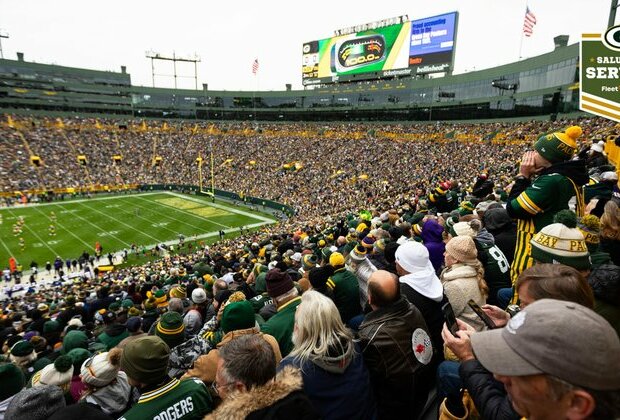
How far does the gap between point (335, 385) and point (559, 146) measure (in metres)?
4.00

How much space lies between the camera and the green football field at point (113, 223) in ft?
102

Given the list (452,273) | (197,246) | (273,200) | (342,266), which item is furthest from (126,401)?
(273,200)

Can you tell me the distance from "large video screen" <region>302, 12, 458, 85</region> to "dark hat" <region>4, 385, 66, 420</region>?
51900mm

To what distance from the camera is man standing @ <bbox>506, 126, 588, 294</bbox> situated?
425cm

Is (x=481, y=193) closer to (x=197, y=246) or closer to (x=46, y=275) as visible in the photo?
(x=197, y=246)

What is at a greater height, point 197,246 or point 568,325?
point 568,325

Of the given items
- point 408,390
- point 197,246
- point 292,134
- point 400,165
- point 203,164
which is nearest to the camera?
point 408,390

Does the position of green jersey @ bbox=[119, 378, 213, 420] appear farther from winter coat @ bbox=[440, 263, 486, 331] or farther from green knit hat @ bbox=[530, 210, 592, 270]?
green knit hat @ bbox=[530, 210, 592, 270]

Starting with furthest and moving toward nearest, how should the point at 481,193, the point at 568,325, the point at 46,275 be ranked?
1. the point at 46,275
2. the point at 481,193
3. the point at 568,325

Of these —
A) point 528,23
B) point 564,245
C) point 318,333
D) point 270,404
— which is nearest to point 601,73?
point 564,245

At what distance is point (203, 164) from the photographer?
6212cm

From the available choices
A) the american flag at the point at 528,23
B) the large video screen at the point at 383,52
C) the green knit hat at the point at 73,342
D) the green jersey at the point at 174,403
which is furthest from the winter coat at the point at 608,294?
the large video screen at the point at 383,52

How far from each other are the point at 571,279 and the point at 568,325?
1.23 meters

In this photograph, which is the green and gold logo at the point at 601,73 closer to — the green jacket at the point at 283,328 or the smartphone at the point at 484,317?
the smartphone at the point at 484,317
